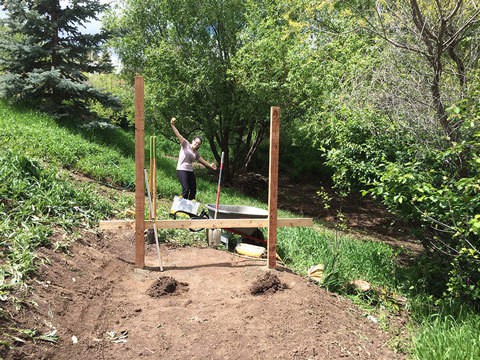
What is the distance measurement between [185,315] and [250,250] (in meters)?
2.02

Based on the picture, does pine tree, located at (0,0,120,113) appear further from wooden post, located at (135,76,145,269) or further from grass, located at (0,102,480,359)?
wooden post, located at (135,76,145,269)

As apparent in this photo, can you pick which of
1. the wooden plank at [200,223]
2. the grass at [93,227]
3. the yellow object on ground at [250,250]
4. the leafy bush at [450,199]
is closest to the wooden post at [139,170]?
the wooden plank at [200,223]

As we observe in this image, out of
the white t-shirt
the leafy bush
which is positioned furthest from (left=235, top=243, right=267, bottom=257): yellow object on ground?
the white t-shirt

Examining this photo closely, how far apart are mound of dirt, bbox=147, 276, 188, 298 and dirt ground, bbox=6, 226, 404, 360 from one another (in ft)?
0.04

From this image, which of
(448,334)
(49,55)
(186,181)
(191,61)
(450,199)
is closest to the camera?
(448,334)

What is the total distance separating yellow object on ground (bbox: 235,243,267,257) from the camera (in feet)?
17.5

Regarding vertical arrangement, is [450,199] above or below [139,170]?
below

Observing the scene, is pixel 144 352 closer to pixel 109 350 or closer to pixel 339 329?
pixel 109 350

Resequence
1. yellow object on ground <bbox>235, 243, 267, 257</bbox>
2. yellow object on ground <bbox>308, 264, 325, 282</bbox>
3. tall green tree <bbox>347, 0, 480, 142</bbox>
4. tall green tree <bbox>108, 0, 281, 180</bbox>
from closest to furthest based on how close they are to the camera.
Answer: tall green tree <bbox>347, 0, 480, 142</bbox>, yellow object on ground <bbox>308, 264, 325, 282</bbox>, yellow object on ground <bbox>235, 243, 267, 257</bbox>, tall green tree <bbox>108, 0, 281, 180</bbox>

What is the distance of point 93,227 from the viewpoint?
5.38m

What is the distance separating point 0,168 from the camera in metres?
4.84

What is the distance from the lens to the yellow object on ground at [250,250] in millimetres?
5344

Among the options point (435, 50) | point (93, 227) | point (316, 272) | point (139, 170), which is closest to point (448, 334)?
point (316, 272)

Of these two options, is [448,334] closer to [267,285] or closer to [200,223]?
[267,285]
